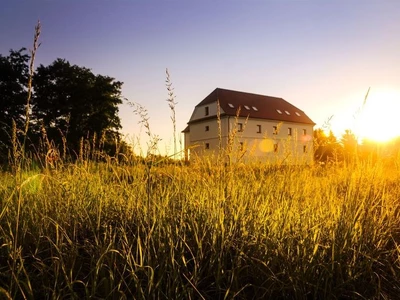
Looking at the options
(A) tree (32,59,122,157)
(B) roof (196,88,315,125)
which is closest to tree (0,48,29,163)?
(A) tree (32,59,122,157)

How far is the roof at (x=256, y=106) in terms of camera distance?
128ft

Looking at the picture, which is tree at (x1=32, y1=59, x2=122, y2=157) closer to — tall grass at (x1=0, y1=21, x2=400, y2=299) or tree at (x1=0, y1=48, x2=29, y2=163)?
tree at (x1=0, y1=48, x2=29, y2=163)

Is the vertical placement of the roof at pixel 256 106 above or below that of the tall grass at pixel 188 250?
above

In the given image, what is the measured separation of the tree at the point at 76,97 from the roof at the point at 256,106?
13.4m

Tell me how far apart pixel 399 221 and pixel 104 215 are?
9.69 ft

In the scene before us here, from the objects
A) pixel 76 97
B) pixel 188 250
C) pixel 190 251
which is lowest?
pixel 188 250

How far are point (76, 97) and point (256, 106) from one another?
75.2 feet

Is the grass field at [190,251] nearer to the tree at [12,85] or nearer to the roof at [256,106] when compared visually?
the tree at [12,85]

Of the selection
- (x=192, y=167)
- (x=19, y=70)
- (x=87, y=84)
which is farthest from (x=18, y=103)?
(x=192, y=167)

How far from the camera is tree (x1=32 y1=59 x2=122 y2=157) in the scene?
98.0ft

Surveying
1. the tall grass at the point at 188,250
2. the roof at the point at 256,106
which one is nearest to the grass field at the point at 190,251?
the tall grass at the point at 188,250

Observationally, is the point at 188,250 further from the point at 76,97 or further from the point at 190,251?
the point at 76,97

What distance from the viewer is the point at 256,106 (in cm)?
4191

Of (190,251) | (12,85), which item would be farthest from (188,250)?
(12,85)
